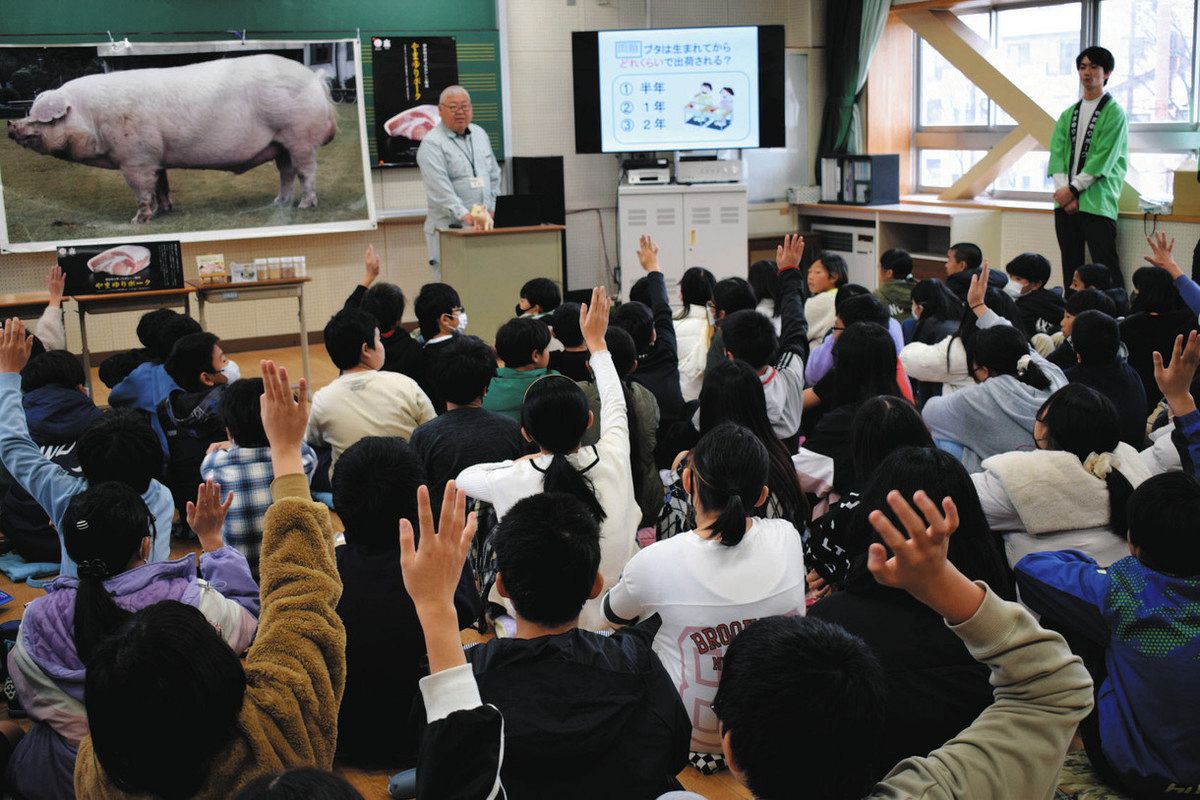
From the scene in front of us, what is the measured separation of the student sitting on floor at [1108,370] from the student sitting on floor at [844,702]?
250 centimetres

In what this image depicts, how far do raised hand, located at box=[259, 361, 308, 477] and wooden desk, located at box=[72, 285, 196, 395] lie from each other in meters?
4.39

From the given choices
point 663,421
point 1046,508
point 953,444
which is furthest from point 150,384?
point 1046,508

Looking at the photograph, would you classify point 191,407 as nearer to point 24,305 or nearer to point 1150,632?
point 24,305

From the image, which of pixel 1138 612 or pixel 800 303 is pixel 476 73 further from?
pixel 1138 612

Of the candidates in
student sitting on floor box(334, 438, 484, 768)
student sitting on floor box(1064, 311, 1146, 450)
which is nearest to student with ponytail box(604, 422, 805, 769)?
student sitting on floor box(334, 438, 484, 768)

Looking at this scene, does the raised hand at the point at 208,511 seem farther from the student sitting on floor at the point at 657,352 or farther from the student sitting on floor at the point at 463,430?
the student sitting on floor at the point at 657,352

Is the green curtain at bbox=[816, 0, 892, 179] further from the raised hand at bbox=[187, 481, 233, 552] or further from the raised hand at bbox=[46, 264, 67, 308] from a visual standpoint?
the raised hand at bbox=[187, 481, 233, 552]

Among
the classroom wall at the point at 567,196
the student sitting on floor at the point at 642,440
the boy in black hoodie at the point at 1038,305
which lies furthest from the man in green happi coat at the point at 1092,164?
the student sitting on floor at the point at 642,440

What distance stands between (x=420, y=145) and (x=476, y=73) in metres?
0.93

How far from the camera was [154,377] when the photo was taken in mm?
4203

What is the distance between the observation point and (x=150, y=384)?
419cm

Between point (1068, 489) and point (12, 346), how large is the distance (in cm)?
244

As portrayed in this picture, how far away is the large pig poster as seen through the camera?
22.9ft

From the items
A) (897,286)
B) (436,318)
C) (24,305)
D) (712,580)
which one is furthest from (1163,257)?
(24,305)
